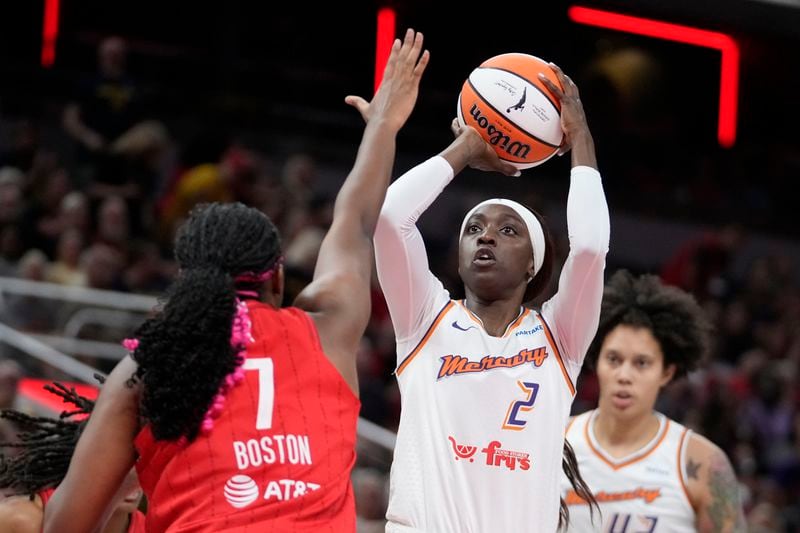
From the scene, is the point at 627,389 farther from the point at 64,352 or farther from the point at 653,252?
the point at 653,252

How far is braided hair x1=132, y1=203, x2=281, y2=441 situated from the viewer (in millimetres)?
2936

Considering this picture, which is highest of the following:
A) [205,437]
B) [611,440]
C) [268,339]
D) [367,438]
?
[268,339]

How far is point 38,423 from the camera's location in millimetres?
3635

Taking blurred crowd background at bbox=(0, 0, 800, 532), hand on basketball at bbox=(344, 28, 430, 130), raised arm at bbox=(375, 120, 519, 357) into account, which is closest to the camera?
hand on basketball at bbox=(344, 28, 430, 130)

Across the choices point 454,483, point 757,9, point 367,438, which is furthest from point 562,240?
point 454,483

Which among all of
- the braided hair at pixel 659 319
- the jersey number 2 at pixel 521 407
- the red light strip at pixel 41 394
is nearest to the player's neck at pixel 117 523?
the jersey number 2 at pixel 521 407

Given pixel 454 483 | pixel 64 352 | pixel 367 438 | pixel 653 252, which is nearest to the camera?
pixel 454 483

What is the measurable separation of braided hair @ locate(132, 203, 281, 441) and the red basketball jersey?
5 centimetres

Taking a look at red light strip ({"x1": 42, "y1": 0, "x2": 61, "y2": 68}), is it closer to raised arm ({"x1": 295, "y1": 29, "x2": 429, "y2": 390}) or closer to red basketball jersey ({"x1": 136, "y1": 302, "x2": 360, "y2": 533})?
raised arm ({"x1": 295, "y1": 29, "x2": 429, "y2": 390})

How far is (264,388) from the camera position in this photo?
3.03 meters

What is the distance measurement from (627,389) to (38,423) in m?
2.47

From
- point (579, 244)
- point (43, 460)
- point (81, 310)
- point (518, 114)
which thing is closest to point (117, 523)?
point (43, 460)

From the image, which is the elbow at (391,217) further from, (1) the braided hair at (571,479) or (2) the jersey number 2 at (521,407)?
(1) the braided hair at (571,479)

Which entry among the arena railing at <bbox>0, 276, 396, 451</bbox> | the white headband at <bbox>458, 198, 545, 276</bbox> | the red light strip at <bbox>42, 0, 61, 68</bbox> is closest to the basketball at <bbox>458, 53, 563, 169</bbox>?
the white headband at <bbox>458, 198, 545, 276</bbox>
